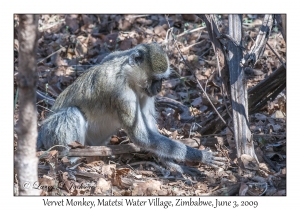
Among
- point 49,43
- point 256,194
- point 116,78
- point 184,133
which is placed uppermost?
point 49,43

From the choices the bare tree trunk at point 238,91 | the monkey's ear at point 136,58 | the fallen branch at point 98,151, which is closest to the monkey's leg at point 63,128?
the fallen branch at point 98,151

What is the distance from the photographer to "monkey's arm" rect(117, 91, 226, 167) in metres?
6.70

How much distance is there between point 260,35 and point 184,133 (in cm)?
231

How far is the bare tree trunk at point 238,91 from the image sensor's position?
5984mm

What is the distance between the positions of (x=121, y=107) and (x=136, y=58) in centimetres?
72

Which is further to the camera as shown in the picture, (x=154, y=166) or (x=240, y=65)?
(x=154, y=166)

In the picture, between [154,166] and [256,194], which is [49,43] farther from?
[256,194]

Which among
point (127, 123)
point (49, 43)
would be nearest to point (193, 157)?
point (127, 123)

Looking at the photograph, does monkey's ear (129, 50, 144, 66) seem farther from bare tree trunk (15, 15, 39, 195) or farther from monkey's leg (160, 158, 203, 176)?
bare tree trunk (15, 15, 39, 195)

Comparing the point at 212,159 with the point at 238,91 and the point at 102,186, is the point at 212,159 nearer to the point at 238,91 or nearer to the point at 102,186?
the point at 238,91

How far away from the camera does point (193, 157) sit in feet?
21.8

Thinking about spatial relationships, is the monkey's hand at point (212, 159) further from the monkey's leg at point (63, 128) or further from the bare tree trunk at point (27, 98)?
the bare tree trunk at point (27, 98)

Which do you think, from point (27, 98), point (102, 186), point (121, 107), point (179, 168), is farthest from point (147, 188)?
point (27, 98)

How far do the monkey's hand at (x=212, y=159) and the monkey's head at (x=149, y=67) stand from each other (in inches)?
42.9
